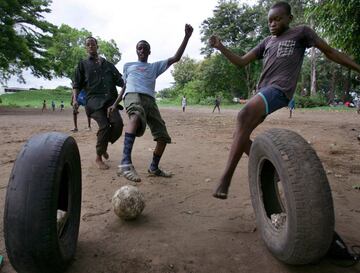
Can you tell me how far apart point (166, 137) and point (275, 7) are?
2348mm

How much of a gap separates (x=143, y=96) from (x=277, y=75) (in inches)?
83.8

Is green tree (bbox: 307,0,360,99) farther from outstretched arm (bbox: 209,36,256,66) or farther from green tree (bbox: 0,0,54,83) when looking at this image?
green tree (bbox: 0,0,54,83)

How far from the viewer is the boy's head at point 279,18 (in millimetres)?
3449

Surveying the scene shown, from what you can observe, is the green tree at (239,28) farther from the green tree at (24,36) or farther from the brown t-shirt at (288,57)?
the brown t-shirt at (288,57)

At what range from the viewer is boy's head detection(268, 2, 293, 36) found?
345 centimetres

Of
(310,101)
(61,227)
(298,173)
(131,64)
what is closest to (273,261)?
(298,173)

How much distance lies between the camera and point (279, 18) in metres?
3.45

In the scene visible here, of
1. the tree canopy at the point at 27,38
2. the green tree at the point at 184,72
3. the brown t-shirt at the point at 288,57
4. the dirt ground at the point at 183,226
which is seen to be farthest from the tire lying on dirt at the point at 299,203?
the green tree at the point at 184,72

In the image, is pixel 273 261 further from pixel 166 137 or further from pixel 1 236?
pixel 166 137

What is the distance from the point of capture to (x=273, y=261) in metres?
2.63

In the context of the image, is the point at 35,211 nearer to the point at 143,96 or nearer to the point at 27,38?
the point at 143,96

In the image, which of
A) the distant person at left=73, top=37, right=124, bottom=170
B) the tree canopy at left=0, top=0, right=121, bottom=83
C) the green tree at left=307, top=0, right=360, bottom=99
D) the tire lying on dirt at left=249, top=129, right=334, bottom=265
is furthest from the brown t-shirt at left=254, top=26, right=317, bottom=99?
the tree canopy at left=0, top=0, right=121, bottom=83

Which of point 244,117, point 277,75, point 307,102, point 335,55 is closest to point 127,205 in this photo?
point 244,117

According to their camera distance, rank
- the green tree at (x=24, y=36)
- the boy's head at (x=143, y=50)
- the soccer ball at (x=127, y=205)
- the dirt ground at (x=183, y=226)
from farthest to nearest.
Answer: the green tree at (x=24, y=36), the boy's head at (x=143, y=50), the soccer ball at (x=127, y=205), the dirt ground at (x=183, y=226)
